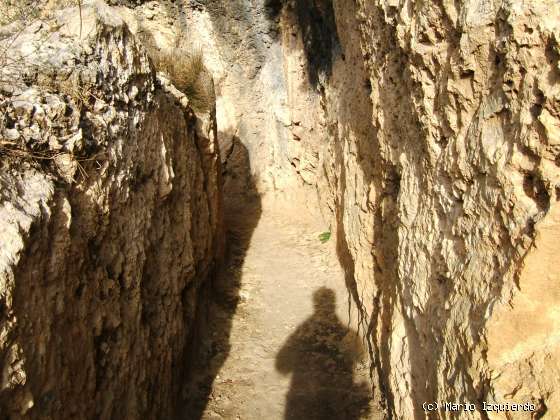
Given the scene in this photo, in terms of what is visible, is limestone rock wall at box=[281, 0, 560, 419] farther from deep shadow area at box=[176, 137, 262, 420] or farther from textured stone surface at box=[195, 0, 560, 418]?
deep shadow area at box=[176, 137, 262, 420]

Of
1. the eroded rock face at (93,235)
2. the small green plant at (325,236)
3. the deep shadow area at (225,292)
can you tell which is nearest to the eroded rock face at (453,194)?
the small green plant at (325,236)

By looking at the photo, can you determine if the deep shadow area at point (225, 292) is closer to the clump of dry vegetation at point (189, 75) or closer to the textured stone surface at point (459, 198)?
the textured stone surface at point (459, 198)

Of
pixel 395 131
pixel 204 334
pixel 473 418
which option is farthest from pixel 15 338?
pixel 204 334

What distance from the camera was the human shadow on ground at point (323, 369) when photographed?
4.36 m

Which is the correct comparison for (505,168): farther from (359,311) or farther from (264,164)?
(264,164)

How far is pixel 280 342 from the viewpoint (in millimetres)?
5285

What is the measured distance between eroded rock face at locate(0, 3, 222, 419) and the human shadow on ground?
1.14m

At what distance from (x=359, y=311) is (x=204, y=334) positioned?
1721mm

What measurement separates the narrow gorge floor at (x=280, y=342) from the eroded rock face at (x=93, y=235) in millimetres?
583

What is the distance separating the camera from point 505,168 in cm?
212

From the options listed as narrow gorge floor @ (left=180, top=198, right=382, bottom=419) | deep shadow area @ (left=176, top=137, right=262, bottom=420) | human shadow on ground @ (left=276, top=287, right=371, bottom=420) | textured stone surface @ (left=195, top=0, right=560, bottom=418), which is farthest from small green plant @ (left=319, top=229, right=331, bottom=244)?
textured stone surface @ (left=195, top=0, right=560, bottom=418)

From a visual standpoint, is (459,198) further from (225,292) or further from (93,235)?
(225,292)

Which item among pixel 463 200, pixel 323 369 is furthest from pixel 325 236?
pixel 463 200

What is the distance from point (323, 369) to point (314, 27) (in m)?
4.72
